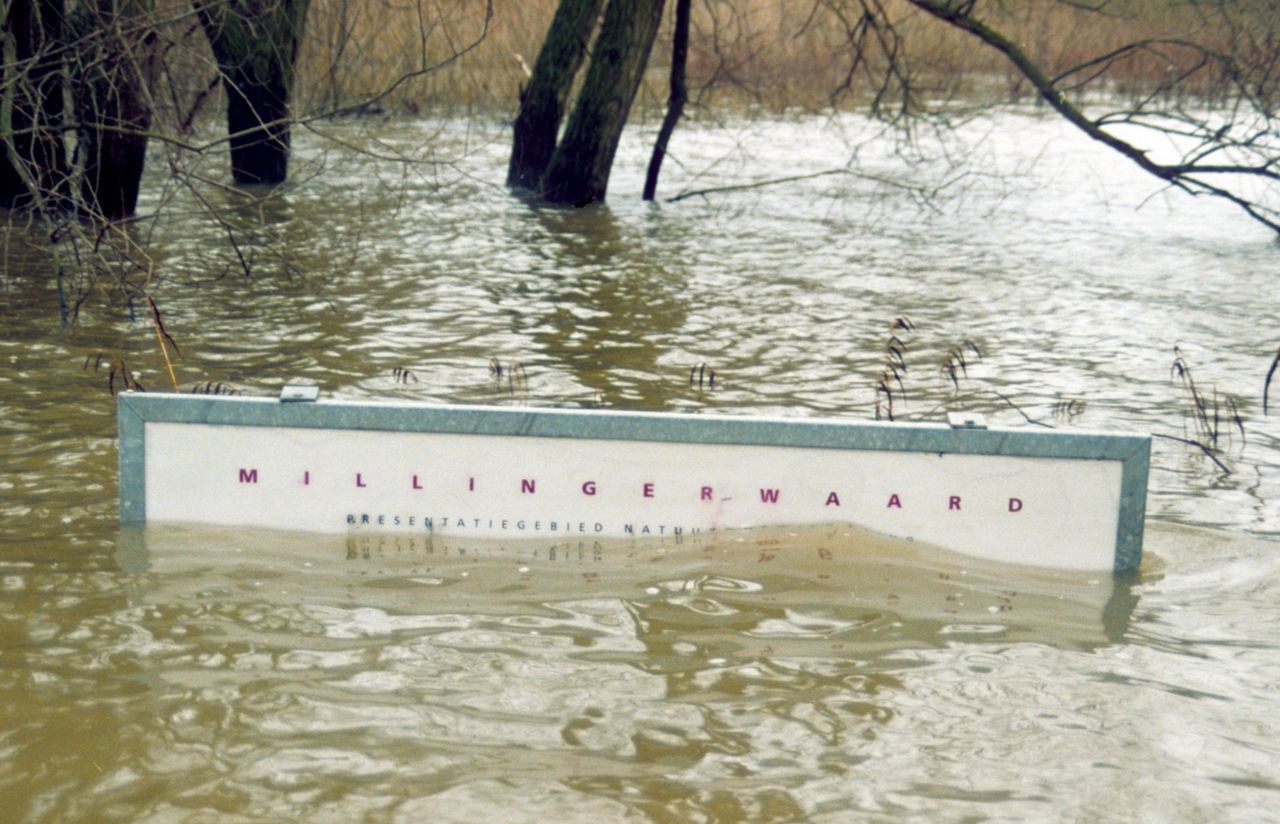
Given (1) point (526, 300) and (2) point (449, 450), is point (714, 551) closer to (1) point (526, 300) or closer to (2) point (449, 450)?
(2) point (449, 450)

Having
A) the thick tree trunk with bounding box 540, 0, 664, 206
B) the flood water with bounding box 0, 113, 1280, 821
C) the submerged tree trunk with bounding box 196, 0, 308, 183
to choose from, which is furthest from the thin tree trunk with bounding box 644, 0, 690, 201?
the flood water with bounding box 0, 113, 1280, 821

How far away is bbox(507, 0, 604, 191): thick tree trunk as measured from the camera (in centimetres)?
1466

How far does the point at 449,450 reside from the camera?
463cm

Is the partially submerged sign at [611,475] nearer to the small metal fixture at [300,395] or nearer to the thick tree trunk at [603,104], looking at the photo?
the small metal fixture at [300,395]

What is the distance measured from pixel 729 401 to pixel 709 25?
675 inches

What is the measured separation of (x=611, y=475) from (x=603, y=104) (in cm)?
1013

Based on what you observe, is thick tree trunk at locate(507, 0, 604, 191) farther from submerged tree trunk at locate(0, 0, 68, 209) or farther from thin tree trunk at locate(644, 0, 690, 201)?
submerged tree trunk at locate(0, 0, 68, 209)

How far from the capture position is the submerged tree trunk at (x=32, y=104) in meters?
6.44

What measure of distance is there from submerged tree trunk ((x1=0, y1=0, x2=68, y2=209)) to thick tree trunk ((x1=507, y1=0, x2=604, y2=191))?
4.68 meters

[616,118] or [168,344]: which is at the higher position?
[616,118]

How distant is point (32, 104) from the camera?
6.52 m

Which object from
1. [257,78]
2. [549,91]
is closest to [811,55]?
[549,91]

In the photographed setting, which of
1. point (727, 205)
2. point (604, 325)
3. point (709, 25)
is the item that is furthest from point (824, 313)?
point (709, 25)

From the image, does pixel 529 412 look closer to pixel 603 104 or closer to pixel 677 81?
pixel 603 104
